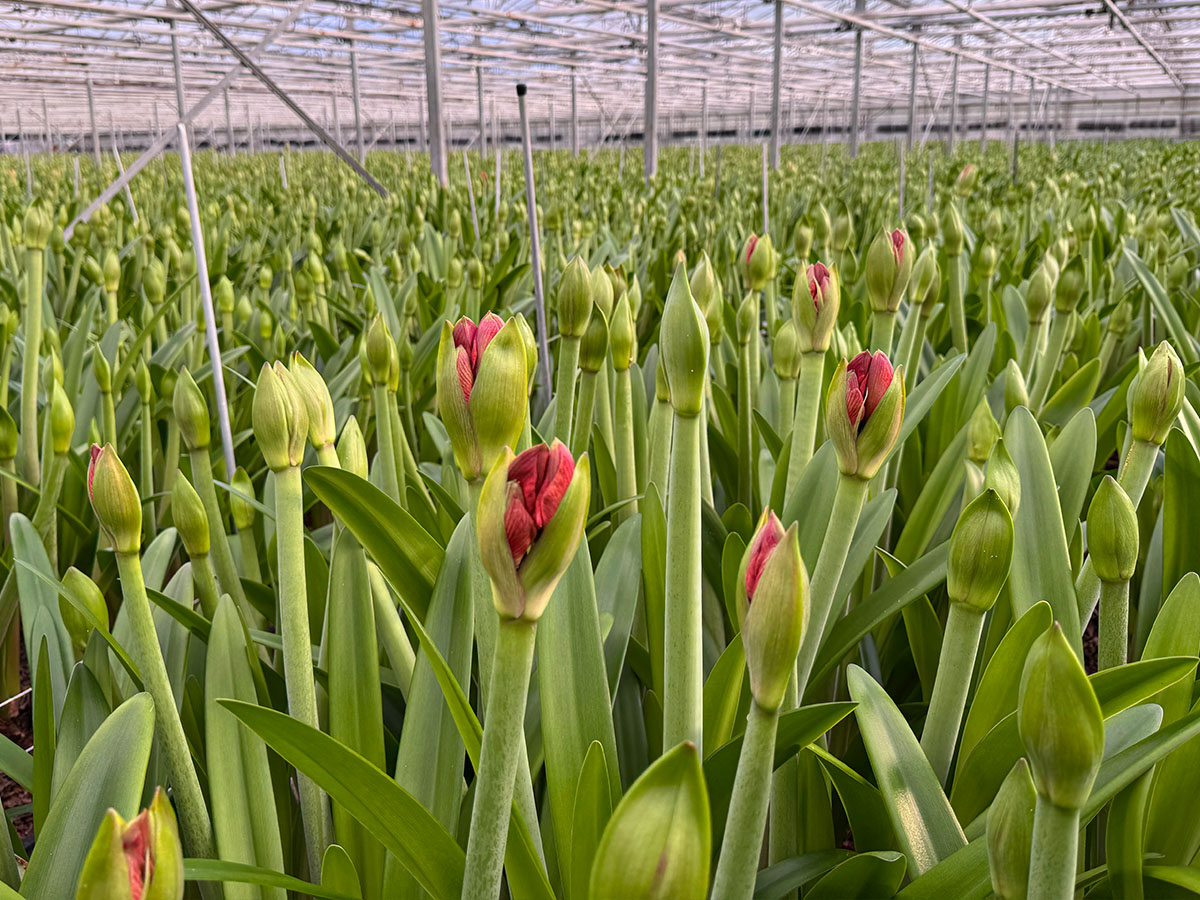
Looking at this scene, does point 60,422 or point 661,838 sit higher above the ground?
point 661,838

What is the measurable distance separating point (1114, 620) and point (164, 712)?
1.64ft

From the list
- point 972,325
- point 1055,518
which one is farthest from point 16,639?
point 972,325

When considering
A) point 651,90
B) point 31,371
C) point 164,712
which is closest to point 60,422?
point 31,371

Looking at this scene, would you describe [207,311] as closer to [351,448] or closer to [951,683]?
[351,448]

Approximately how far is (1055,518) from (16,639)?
1053 mm

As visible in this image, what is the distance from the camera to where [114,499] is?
1.44ft

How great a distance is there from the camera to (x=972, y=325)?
163 centimetres

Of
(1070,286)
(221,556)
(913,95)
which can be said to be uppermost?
(913,95)

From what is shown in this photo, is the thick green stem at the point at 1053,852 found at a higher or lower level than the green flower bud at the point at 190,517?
higher

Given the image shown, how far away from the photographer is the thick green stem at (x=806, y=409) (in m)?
0.58

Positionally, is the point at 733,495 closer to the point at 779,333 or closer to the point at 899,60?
the point at 779,333

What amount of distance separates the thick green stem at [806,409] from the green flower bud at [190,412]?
16.2 inches

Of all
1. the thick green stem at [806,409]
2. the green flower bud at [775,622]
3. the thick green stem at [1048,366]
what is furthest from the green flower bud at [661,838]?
the thick green stem at [1048,366]

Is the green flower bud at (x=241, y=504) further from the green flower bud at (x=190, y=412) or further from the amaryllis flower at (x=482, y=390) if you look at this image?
the amaryllis flower at (x=482, y=390)
